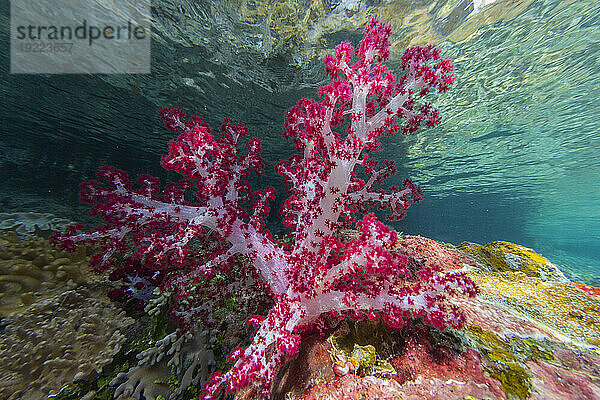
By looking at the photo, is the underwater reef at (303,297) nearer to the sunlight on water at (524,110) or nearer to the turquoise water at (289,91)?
the turquoise water at (289,91)

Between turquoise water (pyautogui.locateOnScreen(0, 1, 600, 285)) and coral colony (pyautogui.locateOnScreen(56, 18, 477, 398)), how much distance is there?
5.88 meters

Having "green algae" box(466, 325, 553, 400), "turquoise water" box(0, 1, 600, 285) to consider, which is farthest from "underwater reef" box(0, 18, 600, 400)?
"turquoise water" box(0, 1, 600, 285)

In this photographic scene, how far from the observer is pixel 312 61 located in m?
9.19

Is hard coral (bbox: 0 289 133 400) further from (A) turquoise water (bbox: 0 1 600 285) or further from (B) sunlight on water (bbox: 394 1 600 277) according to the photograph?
(B) sunlight on water (bbox: 394 1 600 277)

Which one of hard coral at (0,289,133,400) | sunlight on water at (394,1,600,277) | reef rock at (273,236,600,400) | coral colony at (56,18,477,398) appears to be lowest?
hard coral at (0,289,133,400)

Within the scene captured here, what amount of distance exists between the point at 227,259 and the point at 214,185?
1085mm

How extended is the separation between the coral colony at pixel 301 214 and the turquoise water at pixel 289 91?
19.3 ft

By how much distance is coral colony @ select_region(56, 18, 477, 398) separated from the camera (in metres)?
2.38

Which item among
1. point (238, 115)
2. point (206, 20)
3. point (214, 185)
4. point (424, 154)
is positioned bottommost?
point (214, 185)

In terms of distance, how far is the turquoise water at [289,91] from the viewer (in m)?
7.40

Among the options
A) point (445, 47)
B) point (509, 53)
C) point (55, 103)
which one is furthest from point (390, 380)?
point (55, 103)

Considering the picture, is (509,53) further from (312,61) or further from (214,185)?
(214,185)

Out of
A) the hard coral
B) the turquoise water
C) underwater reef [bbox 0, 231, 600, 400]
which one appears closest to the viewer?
underwater reef [bbox 0, 231, 600, 400]

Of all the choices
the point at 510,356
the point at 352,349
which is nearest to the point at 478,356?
the point at 510,356
